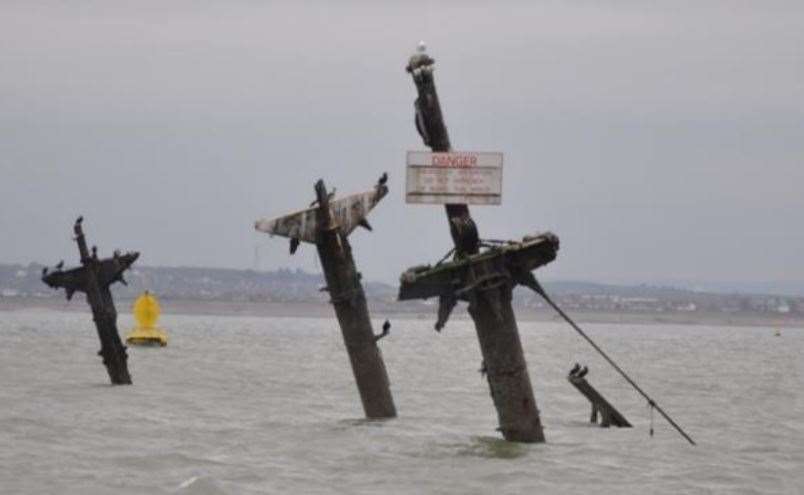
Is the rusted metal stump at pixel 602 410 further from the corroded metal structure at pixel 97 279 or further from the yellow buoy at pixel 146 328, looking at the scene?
the yellow buoy at pixel 146 328

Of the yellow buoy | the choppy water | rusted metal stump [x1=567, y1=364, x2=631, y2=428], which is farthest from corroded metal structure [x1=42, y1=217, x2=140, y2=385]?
the yellow buoy

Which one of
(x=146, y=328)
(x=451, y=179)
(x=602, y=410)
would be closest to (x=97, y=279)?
(x=602, y=410)

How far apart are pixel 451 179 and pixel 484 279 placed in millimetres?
1547

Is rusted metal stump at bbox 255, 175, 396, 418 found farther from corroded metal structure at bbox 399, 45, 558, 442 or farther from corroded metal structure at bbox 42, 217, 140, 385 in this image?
corroded metal structure at bbox 42, 217, 140, 385

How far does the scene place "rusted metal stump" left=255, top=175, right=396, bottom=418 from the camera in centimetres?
3209

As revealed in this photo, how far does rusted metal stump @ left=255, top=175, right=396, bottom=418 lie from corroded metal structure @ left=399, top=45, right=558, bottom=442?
3434 millimetres

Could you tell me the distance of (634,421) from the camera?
1619 inches

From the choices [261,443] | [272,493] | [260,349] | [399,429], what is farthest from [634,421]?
[260,349]

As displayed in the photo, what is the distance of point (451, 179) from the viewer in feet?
94.4

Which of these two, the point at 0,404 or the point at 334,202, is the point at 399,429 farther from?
the point at 0,404

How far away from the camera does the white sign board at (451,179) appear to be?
1132 inches

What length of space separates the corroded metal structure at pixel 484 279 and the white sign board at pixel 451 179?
0.25 metres

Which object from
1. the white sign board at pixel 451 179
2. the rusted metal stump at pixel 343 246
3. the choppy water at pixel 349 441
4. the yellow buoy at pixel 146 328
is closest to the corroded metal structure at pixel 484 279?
the white sign board at pixel 451 179

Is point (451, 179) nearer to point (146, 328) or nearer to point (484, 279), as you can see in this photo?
point (484, 279)
